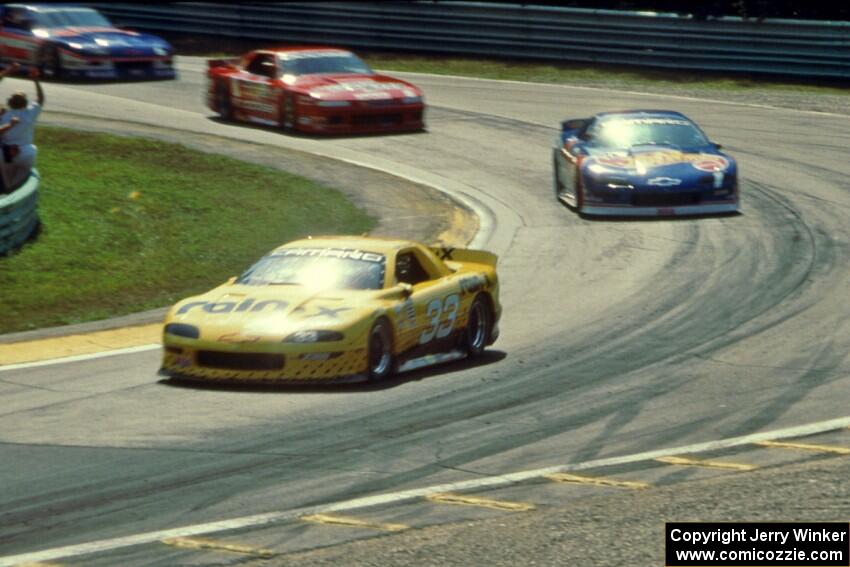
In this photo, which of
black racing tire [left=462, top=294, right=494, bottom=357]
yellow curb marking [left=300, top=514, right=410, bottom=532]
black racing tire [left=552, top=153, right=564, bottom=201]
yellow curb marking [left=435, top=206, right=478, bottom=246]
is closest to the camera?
yellow curb marking [left=300, top=514, right=410, bottom=532]

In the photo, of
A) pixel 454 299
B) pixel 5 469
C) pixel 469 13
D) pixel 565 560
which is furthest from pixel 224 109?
pixel 565 560

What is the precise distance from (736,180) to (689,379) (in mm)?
8701

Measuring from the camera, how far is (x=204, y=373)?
1229cm

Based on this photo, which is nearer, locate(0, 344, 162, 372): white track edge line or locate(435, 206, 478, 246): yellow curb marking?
locate(0, 344, 162, 372): white track edge line

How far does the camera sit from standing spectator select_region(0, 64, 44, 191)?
719 inches

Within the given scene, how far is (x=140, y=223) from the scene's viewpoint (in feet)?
63.5

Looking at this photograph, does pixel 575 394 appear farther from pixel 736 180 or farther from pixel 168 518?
pixel 736 180

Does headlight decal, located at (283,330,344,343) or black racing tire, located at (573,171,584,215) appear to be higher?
headlight decal, located at (283,330,344,343)

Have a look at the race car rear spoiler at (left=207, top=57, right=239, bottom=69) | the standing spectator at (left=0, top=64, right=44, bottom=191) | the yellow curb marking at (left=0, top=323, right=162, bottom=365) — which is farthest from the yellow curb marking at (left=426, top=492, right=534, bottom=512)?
the race car rear spoiler at (left=207, top=57, right=239, bottom=69)

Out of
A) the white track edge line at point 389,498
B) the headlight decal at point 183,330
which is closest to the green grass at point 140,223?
the headlight decal at point 183,330

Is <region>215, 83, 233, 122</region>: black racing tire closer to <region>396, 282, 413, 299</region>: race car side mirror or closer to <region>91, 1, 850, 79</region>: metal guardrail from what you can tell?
<region>91, 1, 850, 79</region>: metal guardrail

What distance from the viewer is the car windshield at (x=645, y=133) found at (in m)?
21.8

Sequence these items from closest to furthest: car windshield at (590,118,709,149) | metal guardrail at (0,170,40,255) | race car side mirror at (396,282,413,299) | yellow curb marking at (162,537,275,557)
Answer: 1. yellow curb marking at (162,537,275,557)
2. race car side mirror at (396,282,413,299)
3. metal guardrail at (0,170,40,255)
4. car windshield at (590,118,709,149)

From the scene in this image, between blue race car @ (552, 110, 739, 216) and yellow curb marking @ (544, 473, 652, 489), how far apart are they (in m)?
11.4
